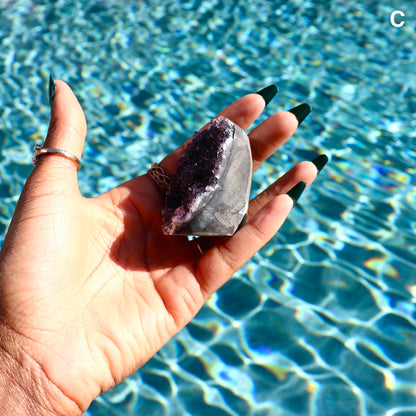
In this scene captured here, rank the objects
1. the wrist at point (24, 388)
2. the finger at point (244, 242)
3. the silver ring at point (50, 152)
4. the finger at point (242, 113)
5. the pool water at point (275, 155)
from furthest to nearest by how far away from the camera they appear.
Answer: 1. the finger at point (242, 113)
2. the pool water at point (275, 155)
3. the silver ring at point (50, 152)
4. the finger at point (244, 242)
5. the wrist at point (24, 388)

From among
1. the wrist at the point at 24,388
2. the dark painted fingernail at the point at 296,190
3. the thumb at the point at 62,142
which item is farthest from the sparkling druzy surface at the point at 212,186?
the wrist at the point at 24,388

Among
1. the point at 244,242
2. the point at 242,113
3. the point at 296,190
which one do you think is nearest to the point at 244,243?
the point at 244,242

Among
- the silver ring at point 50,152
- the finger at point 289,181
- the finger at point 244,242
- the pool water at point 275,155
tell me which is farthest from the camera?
the pool water at point 275,155

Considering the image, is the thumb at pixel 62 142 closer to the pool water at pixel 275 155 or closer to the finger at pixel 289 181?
the finger at pixel 289 181

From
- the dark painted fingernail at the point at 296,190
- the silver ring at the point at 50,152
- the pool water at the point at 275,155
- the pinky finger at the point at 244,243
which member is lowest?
the pool water at the point at 275,155

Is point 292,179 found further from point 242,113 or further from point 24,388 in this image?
point 24,388

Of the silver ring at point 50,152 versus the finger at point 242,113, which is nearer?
the silver ring at point 50,152

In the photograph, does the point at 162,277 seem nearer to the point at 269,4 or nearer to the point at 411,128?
the point at 411,128

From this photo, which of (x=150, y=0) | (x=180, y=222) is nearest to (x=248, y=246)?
(x=180, y=222)
